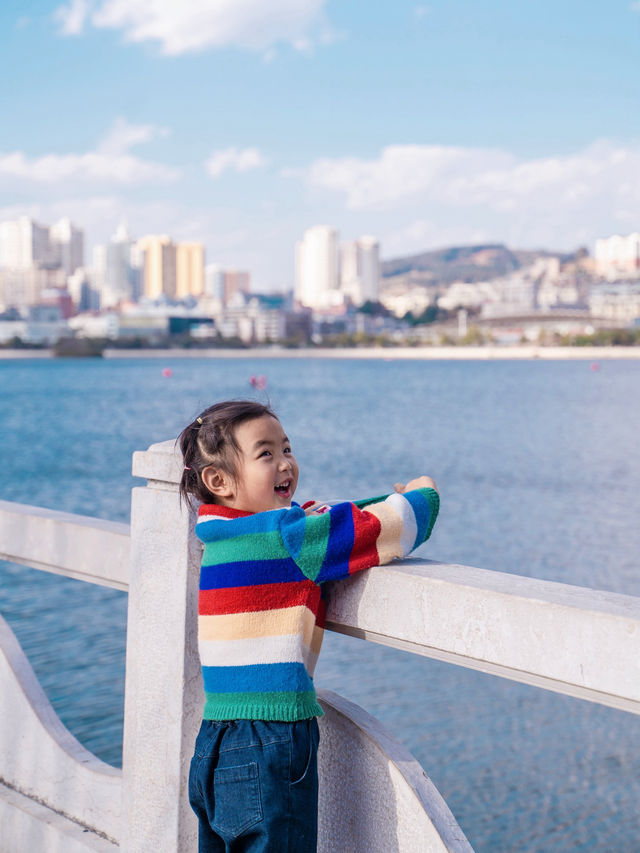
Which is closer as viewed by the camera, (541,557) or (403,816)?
(403,816)

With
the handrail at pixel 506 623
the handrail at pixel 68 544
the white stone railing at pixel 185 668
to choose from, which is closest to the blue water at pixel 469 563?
the handrail at pixel 68 544

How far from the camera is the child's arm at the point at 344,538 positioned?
1860mm

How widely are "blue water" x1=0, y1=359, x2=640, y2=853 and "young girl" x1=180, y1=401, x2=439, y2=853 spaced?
346 cm

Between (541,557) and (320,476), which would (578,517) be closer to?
(541,557)

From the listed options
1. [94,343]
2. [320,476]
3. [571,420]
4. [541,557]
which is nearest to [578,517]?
[541,557]

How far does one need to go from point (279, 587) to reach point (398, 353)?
161499mm

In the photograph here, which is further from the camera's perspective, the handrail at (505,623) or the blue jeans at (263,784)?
the blue jeans at (263,784)

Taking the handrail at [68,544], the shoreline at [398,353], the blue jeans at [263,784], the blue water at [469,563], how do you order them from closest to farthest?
the blue jeans at [263,784]
the handrail at [68,544]
the blue water at [469,563]
the shoreline at [398,353]

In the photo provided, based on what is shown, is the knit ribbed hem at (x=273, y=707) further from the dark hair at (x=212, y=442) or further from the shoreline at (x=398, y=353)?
the shoreline at (x=398, y=353)

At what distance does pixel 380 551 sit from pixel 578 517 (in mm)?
15472

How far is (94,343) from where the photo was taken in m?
163

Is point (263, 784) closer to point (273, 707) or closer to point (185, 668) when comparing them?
point (273, 707)

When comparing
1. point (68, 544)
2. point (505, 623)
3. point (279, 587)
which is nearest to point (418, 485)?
point (279, 587)

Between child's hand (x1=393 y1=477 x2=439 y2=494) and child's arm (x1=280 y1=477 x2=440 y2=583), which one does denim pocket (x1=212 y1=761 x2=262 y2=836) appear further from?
child's hand (x1=393 y1=477 x2=439 y2=494)
